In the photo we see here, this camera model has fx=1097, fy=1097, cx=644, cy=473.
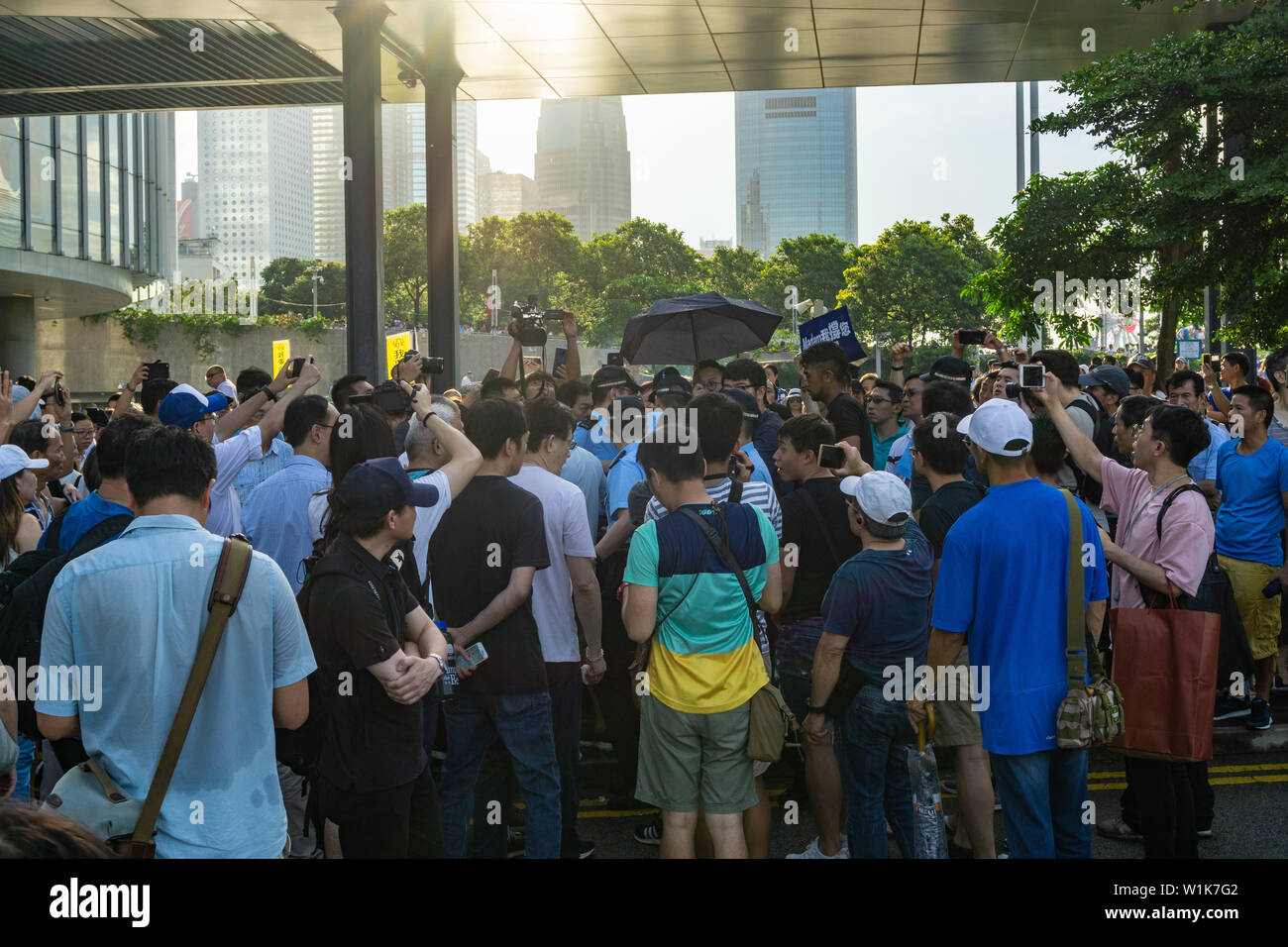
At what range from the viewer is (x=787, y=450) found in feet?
16.8

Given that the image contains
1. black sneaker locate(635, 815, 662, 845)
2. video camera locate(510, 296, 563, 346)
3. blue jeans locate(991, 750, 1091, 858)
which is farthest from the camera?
video camera locate(510, 296, 563, 346)

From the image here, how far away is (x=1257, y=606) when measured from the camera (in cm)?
643

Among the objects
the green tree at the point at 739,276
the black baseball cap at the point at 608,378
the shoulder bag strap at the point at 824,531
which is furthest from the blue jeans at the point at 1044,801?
the green tree at the point at 739,276

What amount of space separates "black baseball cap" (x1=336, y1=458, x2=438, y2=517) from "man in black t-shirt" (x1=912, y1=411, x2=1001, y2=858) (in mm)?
2097

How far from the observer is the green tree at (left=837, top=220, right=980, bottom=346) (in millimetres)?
55594

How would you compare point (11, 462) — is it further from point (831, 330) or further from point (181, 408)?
point (831, 330)

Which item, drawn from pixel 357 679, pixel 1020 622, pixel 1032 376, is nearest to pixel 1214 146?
pixel 1032 376

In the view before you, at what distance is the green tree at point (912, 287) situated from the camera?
5559 cm

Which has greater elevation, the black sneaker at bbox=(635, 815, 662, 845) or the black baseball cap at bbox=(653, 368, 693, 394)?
the black baseball cap at bbox=(653, 368, 693, 394)

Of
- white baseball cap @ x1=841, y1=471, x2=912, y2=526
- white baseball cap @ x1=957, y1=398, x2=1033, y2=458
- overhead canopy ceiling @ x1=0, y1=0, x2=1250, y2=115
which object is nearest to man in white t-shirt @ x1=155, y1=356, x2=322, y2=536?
white baseball cap @ x1=841, y1=471, x2=912, y2=526

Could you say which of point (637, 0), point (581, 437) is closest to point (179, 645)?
point (581, 437)

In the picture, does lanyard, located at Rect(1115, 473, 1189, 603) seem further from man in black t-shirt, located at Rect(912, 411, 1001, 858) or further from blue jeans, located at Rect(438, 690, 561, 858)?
blue jeans, located at Rect(438, 690, 561, 858)

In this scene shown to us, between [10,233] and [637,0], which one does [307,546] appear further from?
[10,233]
